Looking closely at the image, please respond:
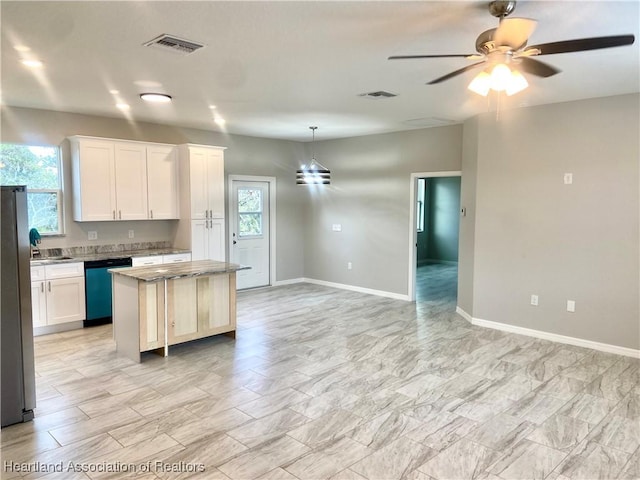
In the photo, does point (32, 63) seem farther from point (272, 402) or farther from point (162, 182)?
point (272, 402)

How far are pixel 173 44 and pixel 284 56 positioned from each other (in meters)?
0.81

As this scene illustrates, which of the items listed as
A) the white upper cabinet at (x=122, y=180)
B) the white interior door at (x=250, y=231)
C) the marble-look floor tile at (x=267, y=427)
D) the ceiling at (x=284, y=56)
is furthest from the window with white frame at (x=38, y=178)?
the marble-look floor tile at (x=267, y=427)

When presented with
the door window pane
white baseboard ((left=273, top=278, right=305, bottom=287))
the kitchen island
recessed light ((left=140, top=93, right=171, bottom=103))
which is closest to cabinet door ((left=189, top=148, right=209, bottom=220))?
the door window pane

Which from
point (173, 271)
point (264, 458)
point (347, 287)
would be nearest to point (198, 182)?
point (173, 271)

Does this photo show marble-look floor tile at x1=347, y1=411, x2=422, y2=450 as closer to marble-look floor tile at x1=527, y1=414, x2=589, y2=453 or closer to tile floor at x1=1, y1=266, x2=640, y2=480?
tile floor at x1=1, y1=266, x2=640, y2=480

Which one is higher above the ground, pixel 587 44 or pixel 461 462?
pixel 587 44

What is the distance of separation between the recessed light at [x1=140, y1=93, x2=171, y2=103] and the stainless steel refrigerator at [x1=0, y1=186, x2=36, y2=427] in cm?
194

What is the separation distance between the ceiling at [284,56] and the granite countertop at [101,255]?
184 centimetres

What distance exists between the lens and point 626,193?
4.59 meters

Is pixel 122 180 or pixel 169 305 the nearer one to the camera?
pixel 169 305

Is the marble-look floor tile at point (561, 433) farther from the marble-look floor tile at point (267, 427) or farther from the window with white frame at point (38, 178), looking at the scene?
the window with white frame at point (38, 178)

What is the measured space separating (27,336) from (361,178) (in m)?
5.68

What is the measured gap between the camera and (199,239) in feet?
21.7

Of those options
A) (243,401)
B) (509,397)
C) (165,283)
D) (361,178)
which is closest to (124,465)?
(243,401)
